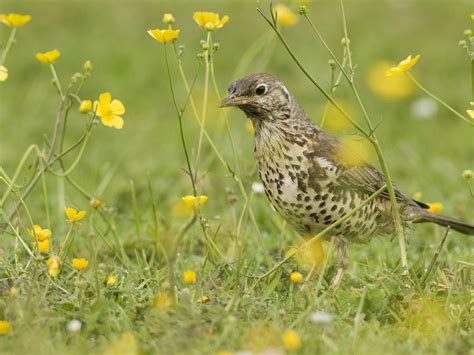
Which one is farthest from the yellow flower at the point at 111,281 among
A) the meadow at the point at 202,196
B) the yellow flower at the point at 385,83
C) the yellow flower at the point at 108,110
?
the yellow flower at the point at 385,83

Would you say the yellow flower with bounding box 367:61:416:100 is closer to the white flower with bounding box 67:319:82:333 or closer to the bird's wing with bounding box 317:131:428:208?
the bird's wing with bounding box 317:131:428:208

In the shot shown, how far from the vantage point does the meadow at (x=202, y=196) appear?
4246 millimetres

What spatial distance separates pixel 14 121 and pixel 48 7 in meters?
2.85

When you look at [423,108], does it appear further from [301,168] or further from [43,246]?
[43,246]

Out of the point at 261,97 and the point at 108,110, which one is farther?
the point at 261,97

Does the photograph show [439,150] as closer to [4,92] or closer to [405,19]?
[405,19]

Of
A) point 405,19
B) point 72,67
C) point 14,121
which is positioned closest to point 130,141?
point 14,121

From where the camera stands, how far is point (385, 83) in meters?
9.95

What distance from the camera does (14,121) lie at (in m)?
9.62

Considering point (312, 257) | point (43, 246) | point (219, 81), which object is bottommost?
point (219, 81)

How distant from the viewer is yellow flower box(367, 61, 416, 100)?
941 centimetres

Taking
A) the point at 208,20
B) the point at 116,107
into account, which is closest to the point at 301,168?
the point at 208,20

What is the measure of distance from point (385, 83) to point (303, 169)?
16.1ft

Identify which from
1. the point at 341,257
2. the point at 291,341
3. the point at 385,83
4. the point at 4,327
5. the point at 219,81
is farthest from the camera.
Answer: the point at 219,81
